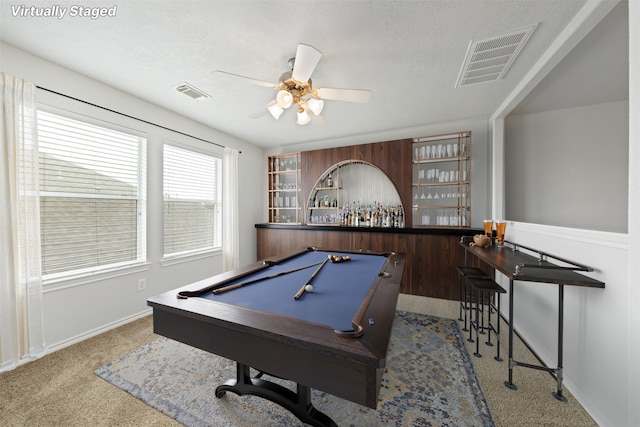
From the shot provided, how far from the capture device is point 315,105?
207 cm

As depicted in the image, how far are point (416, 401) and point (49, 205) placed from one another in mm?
3404

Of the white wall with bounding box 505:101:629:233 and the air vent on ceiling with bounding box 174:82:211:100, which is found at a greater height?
the air vent on ceiling with bounding box 174:82:211:100

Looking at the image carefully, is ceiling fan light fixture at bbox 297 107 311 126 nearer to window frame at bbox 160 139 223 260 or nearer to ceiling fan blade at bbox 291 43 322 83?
ceiling fan blade at bbox 291 43 322 83

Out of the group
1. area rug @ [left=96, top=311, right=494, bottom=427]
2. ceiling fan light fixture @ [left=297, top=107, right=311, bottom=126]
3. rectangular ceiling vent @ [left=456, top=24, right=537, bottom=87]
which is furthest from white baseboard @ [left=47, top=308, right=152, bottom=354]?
rectangular ceiling vent @ [left=456, top=24, right=537, bottom=87]

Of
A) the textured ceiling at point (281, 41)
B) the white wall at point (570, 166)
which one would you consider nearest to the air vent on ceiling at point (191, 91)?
the textured ceiling at point (281, 41)

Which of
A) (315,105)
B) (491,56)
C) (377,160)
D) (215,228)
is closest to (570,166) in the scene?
(491,56)

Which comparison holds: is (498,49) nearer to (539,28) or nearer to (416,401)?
(539,28)

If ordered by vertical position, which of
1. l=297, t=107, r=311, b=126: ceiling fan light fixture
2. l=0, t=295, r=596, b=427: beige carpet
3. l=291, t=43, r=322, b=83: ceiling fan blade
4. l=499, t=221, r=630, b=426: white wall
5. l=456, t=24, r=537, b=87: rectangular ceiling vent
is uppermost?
l=456, t=24, r=537, b=87: rectangular ceiling vent

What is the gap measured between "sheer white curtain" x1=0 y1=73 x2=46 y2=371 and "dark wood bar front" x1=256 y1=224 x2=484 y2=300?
10.3 ft

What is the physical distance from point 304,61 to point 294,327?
1.62m

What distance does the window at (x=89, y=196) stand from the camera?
7.11 ft

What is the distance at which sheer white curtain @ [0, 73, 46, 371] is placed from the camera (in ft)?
6.00

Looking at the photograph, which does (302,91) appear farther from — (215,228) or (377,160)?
(215,228)

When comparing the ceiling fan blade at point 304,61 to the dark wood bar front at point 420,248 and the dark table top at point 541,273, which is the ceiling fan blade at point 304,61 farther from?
the dark wood bar front at point 420,248
